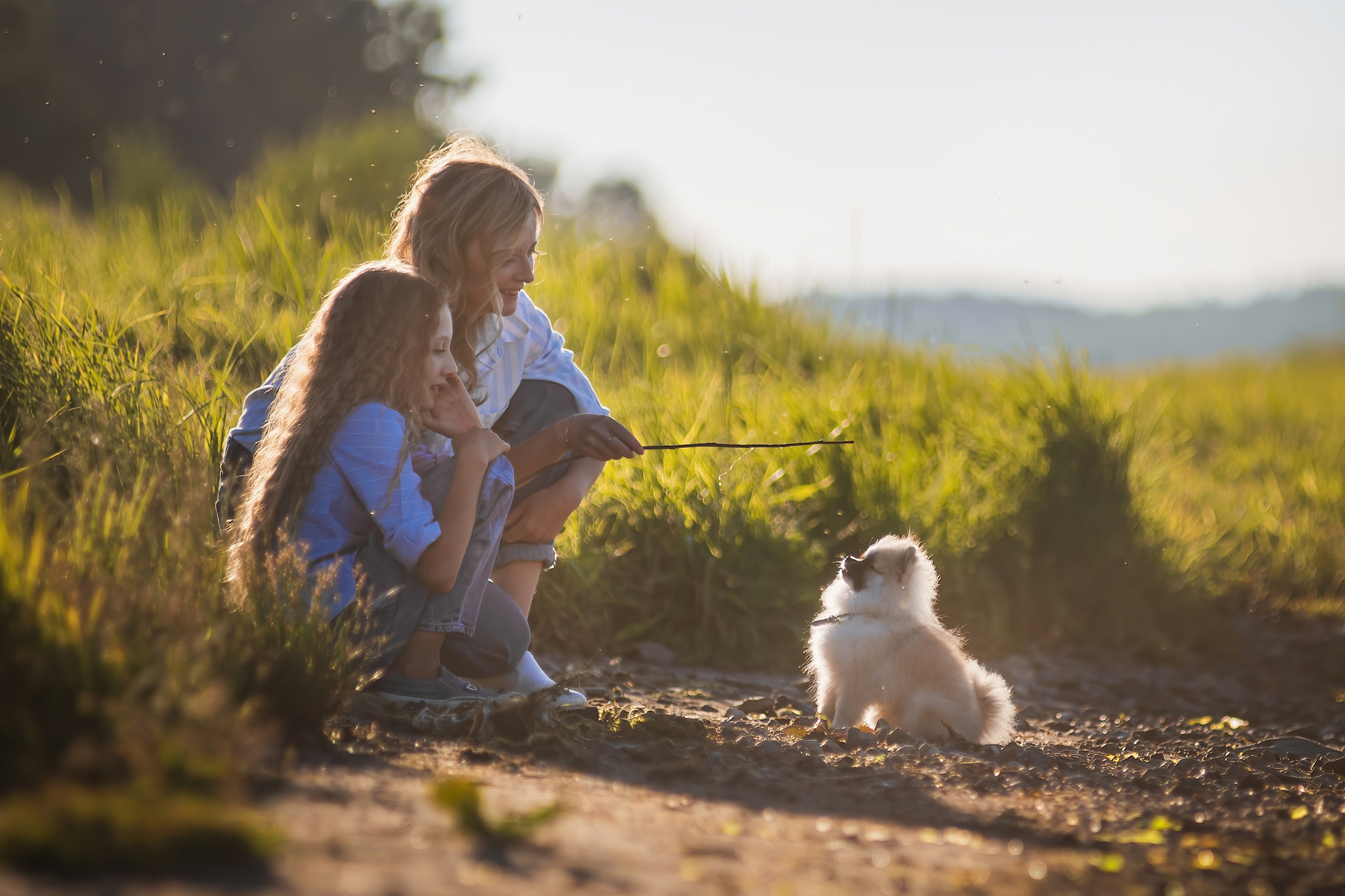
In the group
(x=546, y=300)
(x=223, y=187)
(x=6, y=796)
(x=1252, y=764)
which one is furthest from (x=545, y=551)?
(x=223, y=187)

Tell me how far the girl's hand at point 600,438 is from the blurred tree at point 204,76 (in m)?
15.0

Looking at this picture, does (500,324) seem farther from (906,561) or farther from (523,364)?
(906,561)

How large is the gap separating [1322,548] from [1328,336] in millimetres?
26633

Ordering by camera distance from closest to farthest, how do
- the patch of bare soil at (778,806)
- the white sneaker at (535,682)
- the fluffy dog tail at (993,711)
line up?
the patch of bare soil at (778,806), the white sneaker at (535,682), the fluffy dog tail at (993,711)

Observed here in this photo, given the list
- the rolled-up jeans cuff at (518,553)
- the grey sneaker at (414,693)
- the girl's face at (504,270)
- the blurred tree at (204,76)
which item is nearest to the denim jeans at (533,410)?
the rolled-up jeans cuff at (518,553)

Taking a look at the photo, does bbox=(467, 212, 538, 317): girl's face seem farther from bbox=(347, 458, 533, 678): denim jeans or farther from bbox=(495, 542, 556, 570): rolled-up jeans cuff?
bbox=(495, 542, 556, 570): rolled-up jeans cuff

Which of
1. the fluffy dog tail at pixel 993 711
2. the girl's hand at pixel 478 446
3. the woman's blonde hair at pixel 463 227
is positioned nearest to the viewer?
the girl's hand at pixel 478 446

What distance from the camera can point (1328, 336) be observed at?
96.9 feet

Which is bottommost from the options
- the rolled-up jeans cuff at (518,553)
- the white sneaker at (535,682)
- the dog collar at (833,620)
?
the white sneaker at (535,682)

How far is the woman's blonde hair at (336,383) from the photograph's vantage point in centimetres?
267

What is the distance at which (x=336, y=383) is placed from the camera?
2.75m

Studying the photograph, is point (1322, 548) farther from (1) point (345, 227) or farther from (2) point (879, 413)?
(1) point (345, 227)

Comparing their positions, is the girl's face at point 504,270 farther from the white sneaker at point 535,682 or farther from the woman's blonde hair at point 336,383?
the white sneaker at point 535,682

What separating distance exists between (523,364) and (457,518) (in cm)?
107
